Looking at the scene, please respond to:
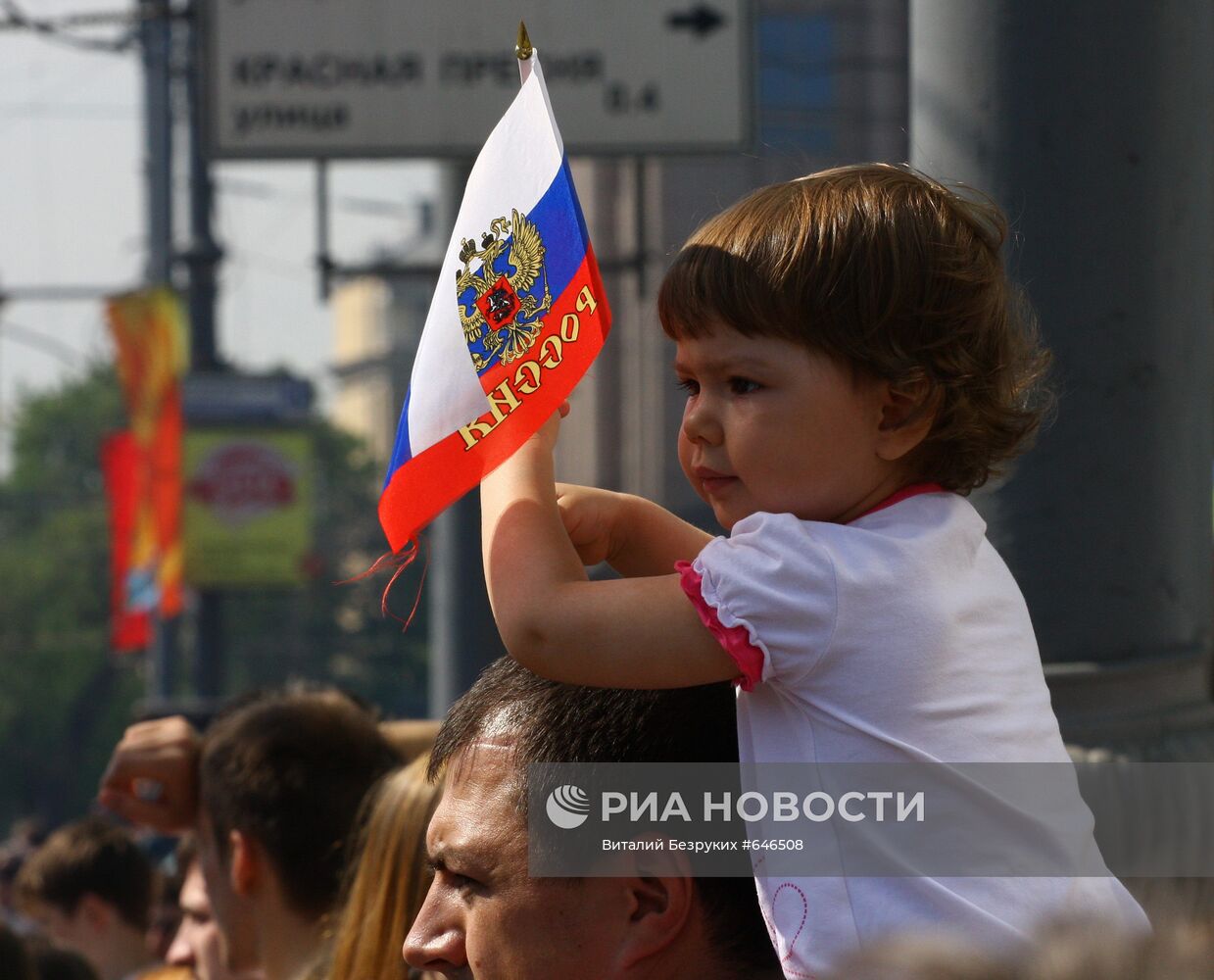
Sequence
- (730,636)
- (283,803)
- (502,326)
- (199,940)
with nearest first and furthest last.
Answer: (730,636), (502,326), (283,803), (199,940)

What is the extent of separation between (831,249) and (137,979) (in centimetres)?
400

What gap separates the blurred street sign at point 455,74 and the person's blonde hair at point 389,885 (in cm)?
287

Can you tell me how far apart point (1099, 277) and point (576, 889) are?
137 cm

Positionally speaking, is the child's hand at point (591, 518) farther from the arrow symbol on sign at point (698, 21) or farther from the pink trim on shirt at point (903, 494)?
the arrow symbol on sign at point (698, 21)

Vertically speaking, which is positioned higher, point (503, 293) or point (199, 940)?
point (503, 293)

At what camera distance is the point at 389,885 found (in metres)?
2.88

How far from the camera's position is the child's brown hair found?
1.81m

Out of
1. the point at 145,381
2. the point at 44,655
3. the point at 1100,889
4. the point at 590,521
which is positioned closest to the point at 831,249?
the point at 590,521

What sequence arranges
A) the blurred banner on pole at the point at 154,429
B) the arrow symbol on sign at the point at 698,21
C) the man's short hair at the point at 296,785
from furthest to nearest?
the blurred banner on pole at the point at 154,429 < the arrow symbol on sign at the point at 698,21 < the man's short hair at the point at 296,785

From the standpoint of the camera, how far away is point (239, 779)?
3.61 meters

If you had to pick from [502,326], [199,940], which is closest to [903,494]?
[502,326]

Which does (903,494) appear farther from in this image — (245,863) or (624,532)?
(245,863)

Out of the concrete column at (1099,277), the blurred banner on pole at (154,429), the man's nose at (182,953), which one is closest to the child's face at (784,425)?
the concrete column at (1099,277)

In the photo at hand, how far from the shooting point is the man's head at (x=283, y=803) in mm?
3588
